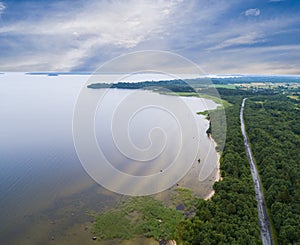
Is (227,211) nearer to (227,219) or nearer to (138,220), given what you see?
(227,219)

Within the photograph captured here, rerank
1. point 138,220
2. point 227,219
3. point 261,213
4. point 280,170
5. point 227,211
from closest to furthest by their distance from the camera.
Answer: point 227,219 → point 227,211 → point 261,213 → point 138,220 → point 280,170

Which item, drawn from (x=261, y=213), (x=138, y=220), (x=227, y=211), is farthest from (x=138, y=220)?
(x=261, y=213)

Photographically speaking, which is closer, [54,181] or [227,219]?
[227,219]

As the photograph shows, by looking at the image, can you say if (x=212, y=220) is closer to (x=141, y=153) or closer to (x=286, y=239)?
(x=286, y=239)

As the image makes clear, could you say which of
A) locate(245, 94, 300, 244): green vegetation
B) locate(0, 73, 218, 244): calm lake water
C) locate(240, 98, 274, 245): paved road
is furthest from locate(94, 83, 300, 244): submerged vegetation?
locate(0, 73, 218, 244): calm lake water

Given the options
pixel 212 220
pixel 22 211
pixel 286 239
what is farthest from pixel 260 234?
pixel 22 211

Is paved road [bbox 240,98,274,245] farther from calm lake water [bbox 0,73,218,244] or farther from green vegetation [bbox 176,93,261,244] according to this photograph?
calm lake water [bbox 0,73,218,244]

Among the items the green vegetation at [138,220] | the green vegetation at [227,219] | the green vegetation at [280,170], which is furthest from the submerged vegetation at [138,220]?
the green vegetation at [280,170]

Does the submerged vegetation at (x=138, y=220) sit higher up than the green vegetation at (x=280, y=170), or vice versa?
the green vegetation at (x=280, y=170)

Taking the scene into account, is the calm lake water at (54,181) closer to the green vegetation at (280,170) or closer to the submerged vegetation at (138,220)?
the submerged vegetation at (138,220)
